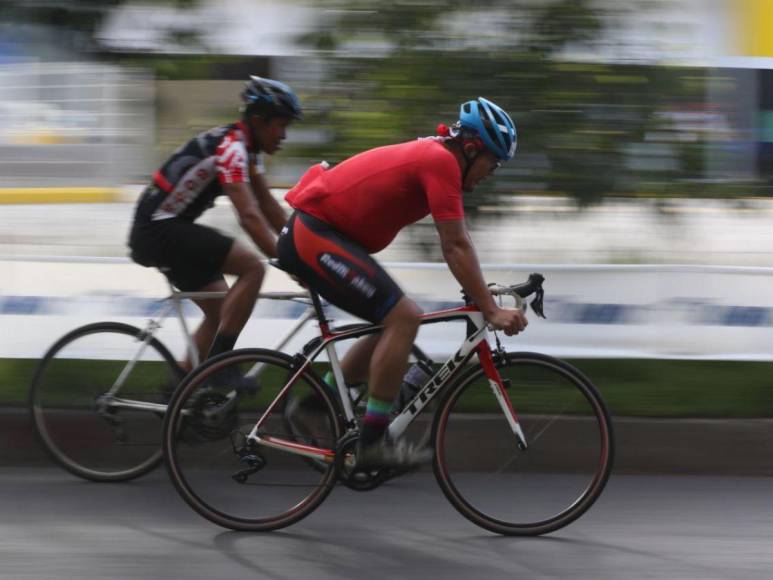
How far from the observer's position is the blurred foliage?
23.6 feet

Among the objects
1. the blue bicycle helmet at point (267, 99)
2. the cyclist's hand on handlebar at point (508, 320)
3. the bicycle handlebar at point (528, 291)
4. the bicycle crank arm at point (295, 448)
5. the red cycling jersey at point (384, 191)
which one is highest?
the blue bicycle helmet at point (267, 99)

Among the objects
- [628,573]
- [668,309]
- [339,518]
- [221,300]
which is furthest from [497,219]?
[628,573]

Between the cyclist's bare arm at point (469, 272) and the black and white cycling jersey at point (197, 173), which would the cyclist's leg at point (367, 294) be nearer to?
the cyclist's bare arm at point (469, 272)

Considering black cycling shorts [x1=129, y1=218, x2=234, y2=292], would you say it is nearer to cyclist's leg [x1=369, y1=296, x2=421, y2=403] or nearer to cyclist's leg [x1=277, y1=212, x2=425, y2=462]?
cyclist's leg [x1=277, y1=212, x2=425, y2=462]

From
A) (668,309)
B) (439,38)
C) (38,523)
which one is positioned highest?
(439,38)

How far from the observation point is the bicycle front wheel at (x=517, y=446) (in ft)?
16.5

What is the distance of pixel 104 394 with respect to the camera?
18.9ft

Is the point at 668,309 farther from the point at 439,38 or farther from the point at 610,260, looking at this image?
the point at 439,38

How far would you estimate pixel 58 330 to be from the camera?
21.9 ft

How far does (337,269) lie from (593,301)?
2405 millimetres

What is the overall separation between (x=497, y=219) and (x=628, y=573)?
345 cm

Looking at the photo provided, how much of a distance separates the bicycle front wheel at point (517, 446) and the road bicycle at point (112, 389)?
65 cm

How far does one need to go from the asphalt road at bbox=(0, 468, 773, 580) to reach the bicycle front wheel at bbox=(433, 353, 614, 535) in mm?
99

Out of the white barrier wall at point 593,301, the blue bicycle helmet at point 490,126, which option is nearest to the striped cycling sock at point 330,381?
the blue bicycle helmet at point 490,126
